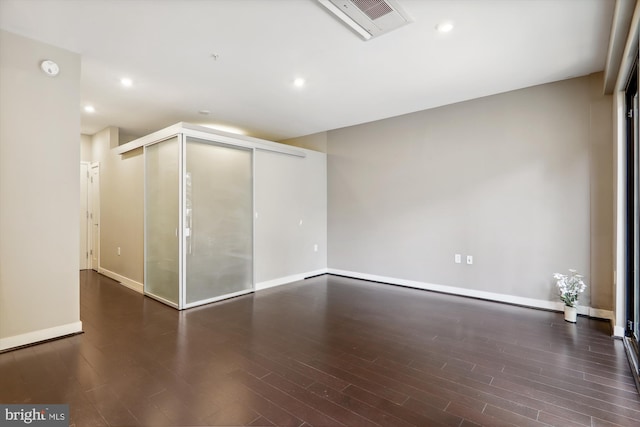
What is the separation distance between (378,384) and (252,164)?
344 centimetres

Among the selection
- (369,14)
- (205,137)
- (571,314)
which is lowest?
(571,314)

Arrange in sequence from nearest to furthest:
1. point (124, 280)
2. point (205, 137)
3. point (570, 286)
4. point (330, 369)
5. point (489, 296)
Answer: point (330, 369) → point (570, 286) → point (205, 137) → point (489, 296) → point (124, 280)

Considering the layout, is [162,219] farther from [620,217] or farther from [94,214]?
[620,217]

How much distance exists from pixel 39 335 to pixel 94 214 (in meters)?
3.91

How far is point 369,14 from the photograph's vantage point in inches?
91.7

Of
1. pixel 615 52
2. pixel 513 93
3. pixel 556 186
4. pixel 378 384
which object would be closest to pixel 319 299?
pixel 378 384

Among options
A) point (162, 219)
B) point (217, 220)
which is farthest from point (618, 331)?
point (162, 219)

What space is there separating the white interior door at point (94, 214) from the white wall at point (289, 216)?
3.46m

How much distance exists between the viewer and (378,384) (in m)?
2.10

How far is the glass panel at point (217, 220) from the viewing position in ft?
12.7

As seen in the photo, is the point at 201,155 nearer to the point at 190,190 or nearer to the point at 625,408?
the point at 190,190

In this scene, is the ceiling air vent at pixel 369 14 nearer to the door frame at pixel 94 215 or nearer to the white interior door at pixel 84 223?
the door frame at pixel 94 215

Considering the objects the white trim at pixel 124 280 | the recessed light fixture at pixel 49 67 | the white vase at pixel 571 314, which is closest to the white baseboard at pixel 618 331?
the white vase at pixel 571 314

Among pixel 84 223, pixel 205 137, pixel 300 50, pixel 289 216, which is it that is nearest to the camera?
pixel 300 50
